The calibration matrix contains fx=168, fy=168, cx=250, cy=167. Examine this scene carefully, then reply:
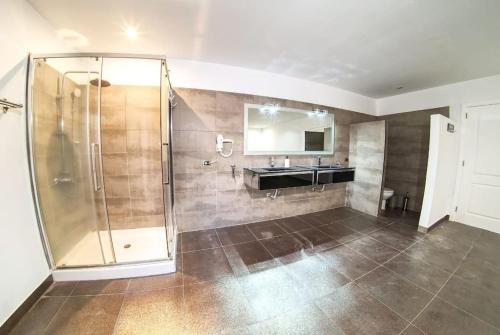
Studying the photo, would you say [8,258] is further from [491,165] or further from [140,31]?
[491,165]

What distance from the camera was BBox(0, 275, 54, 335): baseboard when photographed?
3.98 feet

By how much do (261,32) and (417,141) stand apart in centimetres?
393

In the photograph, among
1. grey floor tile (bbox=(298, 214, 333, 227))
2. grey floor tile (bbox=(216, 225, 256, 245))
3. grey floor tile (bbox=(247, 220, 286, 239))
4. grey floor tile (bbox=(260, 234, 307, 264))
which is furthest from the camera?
grey floor tile (bbox=(298, 214, 333, 227))

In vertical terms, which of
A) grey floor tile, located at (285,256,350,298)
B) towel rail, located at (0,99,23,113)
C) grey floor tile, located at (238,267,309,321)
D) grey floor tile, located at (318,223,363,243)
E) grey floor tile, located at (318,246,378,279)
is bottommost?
grey floor tile, located at (238,267,309,321)

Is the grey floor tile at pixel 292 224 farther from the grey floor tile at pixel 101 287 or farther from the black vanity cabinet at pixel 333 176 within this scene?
the grey floor tile at pixel 101 287

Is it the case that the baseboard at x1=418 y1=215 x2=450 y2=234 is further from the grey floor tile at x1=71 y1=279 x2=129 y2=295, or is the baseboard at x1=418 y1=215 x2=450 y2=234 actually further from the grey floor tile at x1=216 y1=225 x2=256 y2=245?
the grey floor tile at x1=71 y1=279 x2=129 y2=295

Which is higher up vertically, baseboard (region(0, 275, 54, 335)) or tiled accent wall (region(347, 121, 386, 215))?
tiled accent wall (region(347, 121, 386, 215))

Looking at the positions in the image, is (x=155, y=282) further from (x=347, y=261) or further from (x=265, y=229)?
(x=347, y=261)

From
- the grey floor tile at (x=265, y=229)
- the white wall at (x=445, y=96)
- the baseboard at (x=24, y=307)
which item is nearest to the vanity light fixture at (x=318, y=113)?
the white wall at (x=445, y=96)

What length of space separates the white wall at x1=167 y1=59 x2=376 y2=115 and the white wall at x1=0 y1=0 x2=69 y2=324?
1305 mm

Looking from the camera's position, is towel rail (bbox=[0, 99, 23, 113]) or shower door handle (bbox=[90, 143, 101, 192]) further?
shower door handle (bbox=[90, 143, 101, 192])

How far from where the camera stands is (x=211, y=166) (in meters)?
2.65

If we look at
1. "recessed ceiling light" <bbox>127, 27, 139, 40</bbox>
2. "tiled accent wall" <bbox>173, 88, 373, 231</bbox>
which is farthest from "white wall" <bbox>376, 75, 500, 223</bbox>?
"recessed ceiling light" <bbox>127, 27, 139, 40</bbox>

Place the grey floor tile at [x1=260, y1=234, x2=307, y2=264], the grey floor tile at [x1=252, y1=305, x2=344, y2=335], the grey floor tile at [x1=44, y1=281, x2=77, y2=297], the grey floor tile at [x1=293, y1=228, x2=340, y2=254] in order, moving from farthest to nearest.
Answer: the grey floor tile at [x1=293, y1=228, x2=340, y2=254] → the grey floor tile at [x1=260, y1=234, x2=307, y2=264] → the grey floor tile at [x1=44, y1=281, x2=77, y2=297] → the grey floor tile at [x1=252, y1=305, x2=344, y2=335]
